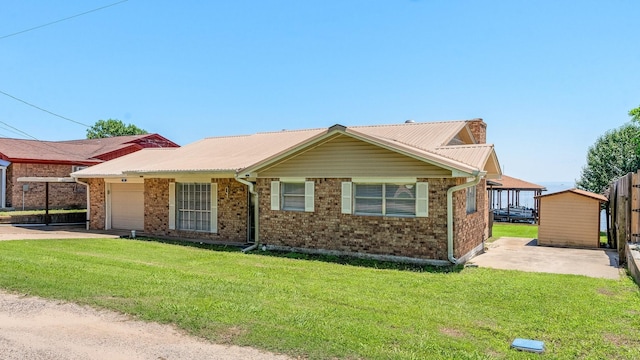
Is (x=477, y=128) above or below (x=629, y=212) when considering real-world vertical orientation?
above

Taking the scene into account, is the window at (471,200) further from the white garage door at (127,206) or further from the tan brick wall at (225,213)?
the white garage door at (127,206)

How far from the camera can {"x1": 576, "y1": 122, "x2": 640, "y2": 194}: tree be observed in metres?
40.0

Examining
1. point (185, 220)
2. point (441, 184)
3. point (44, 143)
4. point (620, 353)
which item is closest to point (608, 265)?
point (441, 184)

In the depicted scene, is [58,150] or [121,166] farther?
[58,150]

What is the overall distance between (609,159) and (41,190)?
46.1 m

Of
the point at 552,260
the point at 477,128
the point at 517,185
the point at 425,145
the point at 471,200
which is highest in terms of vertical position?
the point at 477,128

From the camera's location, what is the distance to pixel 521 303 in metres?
7.05

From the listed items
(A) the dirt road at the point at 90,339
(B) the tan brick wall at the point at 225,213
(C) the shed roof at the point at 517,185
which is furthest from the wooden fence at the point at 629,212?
(C) the shed roof at the point at 517,185

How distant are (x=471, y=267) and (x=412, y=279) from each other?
254 centimetres

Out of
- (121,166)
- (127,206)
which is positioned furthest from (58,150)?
(127,206)

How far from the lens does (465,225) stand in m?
11.7

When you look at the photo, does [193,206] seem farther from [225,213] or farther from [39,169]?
[39,169]

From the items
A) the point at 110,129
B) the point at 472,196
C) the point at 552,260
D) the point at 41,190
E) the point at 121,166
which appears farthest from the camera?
the point at 110,129

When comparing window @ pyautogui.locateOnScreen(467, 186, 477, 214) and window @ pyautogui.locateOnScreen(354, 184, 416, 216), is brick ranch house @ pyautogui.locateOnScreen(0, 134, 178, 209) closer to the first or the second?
window @ pyautogui.locateOnScreen(354, 184, 416, 216)
